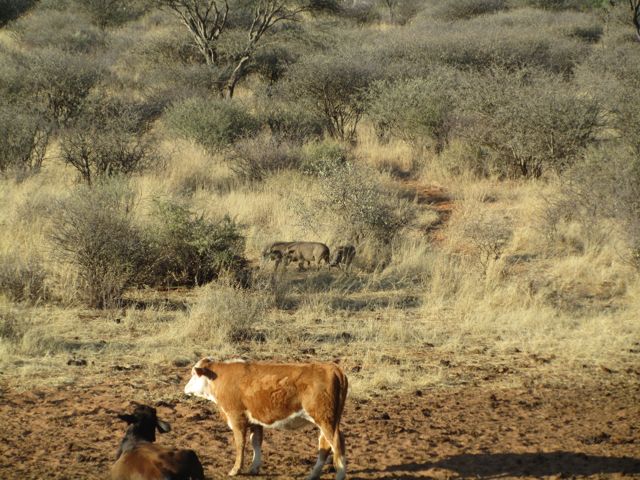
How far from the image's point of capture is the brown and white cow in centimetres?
466

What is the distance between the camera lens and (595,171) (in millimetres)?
12016

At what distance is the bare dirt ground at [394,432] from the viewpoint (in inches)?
205

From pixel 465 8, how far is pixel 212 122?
2652 centimetres

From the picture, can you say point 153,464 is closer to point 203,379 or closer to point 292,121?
point 203,379

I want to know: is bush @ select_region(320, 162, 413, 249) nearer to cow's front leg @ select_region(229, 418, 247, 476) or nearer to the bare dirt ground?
the bare dirt ground

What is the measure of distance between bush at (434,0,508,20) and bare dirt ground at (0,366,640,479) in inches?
1383

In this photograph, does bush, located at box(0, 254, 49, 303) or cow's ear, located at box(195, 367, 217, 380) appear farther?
bush, located at box(0, 254, 49, 303)

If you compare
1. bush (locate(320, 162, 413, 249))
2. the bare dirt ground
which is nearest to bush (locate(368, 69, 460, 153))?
bush (locate(320, 162, 413, 249))

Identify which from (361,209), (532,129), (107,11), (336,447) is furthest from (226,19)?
(336,447)

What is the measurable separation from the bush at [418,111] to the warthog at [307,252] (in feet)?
24.0

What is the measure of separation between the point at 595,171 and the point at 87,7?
96.2 feet

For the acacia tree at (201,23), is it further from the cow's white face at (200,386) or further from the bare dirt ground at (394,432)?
the cow's white face at (200,386)

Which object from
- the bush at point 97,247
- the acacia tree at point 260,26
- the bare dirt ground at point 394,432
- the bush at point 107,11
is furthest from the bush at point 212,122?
the bush at point 107,11

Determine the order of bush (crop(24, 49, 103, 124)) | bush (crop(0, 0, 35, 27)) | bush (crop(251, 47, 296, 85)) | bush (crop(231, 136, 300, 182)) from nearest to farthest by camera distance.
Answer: bush (crop(231, 136, 300, 182)), bush (crop(24, 49, 103, 124)), bush (crop(251, 47, 296, 85)), bush (crop(0, 0, 35, 27))
